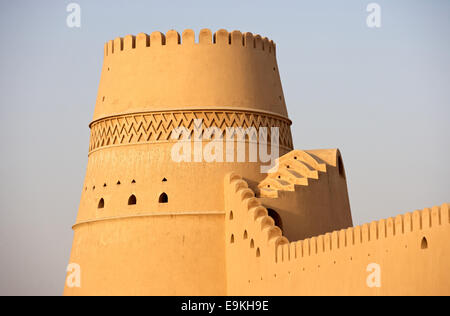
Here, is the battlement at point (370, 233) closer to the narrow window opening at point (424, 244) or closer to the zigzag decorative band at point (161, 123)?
the narrow window opening at point (424, 244)

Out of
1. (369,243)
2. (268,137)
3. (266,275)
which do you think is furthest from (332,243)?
(268,137)

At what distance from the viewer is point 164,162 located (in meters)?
23.8

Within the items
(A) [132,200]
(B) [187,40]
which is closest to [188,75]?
(B) [187,40]

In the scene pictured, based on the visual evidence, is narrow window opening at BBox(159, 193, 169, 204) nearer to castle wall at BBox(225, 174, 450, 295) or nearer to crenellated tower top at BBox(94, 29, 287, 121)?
castle wall at BBox(225, 174, 450, 295)

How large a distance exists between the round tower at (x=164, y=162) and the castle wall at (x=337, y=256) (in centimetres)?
76

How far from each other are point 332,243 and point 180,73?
685cm

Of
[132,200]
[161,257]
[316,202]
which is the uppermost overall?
[132,200]

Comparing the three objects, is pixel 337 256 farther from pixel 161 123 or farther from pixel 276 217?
pixel 161 123

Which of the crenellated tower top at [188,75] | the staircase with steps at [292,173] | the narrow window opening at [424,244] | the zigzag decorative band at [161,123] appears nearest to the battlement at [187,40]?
the crenellated tower top at [188,75]

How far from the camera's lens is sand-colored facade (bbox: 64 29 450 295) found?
903 inches

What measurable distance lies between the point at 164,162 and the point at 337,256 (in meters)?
5.98

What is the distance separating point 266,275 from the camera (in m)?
21.4
